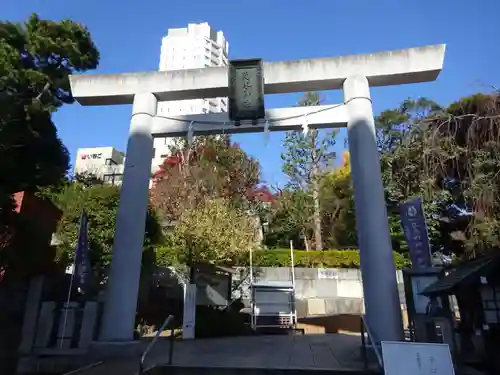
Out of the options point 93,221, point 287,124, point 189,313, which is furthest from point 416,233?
point 93,221

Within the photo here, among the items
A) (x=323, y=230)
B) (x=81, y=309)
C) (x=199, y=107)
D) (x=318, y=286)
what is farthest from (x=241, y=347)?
(x=199, y=107)

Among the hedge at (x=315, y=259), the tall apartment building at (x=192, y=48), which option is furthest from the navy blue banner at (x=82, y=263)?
the tall apartment building at (x=192, y=48)

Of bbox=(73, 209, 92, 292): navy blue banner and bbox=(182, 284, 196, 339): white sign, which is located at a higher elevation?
bbox=(73, 209, 92, 292): navy blue banner

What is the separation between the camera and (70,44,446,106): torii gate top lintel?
27.4 ft

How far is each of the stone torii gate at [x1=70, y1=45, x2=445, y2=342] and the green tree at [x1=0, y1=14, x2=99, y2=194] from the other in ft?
3.95

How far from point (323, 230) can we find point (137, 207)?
17000 millimetres

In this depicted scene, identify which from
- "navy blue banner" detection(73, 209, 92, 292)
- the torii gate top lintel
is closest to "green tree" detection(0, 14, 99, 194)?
the torii gate top lintel

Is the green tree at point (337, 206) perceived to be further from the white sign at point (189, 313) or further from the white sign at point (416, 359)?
the white sign at point (416, 359)

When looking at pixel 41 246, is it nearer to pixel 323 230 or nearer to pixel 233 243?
pixel 233 243

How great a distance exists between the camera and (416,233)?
8.05 metres

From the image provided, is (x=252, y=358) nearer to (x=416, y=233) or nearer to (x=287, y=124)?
(x=416, y=233)

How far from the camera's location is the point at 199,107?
57781mm

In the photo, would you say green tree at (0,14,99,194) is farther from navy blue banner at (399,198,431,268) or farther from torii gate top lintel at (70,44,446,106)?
navy blue banner at (399,198,431,268)

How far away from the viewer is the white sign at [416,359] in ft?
12.4
